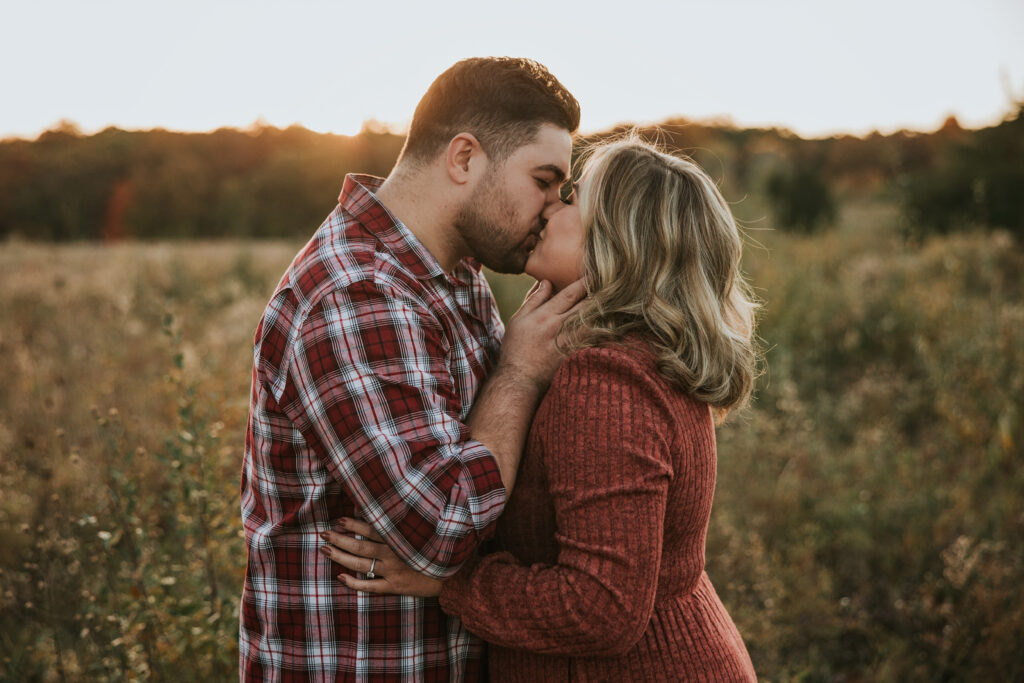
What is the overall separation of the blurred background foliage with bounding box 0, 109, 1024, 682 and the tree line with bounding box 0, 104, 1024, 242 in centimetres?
112

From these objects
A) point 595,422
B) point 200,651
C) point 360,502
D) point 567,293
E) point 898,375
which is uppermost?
point 567,293

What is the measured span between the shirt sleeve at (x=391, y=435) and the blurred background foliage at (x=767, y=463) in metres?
1.09

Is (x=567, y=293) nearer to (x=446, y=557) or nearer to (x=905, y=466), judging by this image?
(x=446, y=557)

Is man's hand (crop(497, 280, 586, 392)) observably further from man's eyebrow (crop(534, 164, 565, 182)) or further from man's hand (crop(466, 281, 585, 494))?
man's eyebrow (crop(534, 164, 565, 182))

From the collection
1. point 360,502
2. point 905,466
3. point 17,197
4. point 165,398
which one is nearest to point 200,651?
point 360,502

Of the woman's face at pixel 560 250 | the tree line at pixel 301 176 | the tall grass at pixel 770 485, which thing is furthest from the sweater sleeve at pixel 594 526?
the tree line at pixel 301 176

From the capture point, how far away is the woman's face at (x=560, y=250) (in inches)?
81.9

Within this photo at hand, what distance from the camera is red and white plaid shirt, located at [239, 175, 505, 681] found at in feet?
5.38

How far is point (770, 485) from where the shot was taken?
4500mm

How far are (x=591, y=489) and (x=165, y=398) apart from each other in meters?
4.86

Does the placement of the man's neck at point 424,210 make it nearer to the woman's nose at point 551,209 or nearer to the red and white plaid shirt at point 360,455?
the red and white plaid shirt at point 360,455

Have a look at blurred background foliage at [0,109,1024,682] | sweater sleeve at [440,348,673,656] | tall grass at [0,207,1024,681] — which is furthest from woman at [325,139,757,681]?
tall grass at [0,207,1024,681]

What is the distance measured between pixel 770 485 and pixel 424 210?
325cm

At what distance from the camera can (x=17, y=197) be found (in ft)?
67.8
